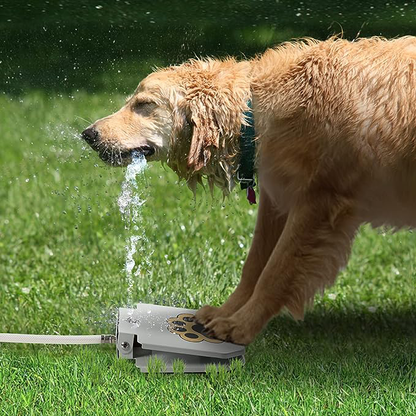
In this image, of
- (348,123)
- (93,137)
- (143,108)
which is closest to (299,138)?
(348,123)

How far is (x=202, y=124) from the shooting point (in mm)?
2867

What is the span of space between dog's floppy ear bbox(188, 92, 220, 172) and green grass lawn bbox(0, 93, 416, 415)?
32.0 inches

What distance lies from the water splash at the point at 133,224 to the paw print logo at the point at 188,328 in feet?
1.28

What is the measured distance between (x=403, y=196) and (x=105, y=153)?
44.2 inches

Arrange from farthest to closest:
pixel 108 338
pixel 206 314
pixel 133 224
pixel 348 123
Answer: pixel 133 224
pixel 206 314
pixel 108 338
pixel 348 123

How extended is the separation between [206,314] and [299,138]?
853mm

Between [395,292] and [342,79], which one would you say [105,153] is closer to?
[342,79]

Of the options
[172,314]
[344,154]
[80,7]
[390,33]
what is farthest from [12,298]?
[80,7]

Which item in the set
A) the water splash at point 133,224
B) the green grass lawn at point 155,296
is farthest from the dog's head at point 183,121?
the green grass lawn at point 155,296

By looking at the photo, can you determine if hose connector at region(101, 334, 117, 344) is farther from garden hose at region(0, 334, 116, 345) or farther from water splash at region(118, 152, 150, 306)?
water splash at region(118, 152, 150, 306)

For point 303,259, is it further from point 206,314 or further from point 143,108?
point 143,108

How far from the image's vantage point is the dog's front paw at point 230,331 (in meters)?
Result: 2.94

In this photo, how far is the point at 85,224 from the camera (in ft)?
14.5

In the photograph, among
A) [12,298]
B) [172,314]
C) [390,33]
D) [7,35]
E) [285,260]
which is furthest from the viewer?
[7,35]
